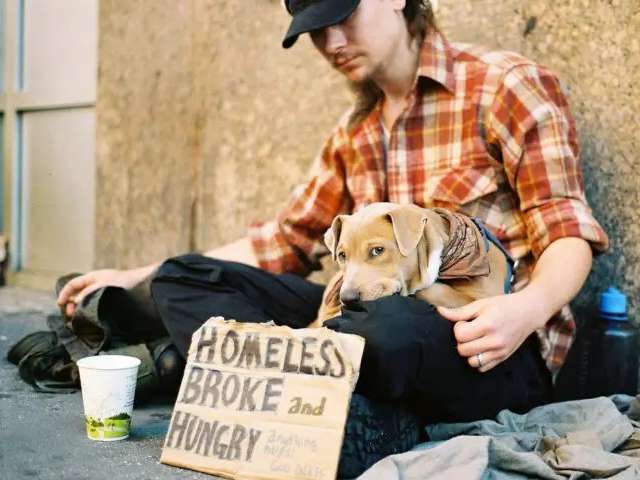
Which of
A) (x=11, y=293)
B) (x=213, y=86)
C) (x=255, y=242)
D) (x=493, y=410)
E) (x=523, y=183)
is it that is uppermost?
(x=213, y=86)

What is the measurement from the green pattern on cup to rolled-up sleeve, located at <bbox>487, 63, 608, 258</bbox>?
114cm

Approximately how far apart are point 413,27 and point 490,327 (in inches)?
42.1

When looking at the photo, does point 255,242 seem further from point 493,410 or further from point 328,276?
point 493,410

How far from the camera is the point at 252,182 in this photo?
12.2 feet

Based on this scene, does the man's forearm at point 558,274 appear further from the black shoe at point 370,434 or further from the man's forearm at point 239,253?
the man's forearm at point 239,253

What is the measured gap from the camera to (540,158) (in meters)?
2.26

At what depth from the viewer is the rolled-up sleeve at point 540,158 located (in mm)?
2193

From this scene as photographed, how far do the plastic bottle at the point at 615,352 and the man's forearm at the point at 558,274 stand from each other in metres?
0.34

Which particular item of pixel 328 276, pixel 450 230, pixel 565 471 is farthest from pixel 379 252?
pixel 328 276

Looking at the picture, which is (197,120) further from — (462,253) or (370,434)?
(370,434)

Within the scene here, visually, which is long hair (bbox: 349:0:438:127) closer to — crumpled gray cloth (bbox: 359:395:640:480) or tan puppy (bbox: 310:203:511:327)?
tan puppy (bbox: 310:203:511:327)

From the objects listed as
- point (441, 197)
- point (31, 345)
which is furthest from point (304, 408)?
point (31, 345)

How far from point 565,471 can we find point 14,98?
4.28 m

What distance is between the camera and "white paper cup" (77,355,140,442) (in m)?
1.87
